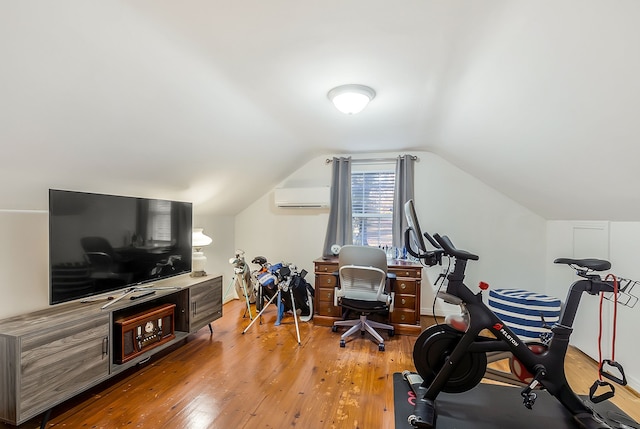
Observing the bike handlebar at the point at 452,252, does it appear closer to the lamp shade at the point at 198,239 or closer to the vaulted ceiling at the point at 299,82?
the vaulted ceiling at the point at 299,82

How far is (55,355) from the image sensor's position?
5.91 ft

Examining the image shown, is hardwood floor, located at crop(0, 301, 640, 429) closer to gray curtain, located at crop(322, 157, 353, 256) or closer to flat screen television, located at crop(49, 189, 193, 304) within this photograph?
flat screen television, located at crop(49, 189, 193, 304)

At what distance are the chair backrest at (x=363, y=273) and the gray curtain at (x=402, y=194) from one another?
3.32ft

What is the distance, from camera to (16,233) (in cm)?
206

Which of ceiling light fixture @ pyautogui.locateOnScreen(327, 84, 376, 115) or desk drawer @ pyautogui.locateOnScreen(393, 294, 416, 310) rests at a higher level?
ceiling light fixture @ pyautogui.locateOnScreen(327, 84, 376, 115)

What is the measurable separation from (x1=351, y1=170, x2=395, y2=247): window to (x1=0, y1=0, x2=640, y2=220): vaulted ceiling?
1.46 metres

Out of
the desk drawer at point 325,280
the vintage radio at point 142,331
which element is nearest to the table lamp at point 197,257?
the vintage radio at point 142,331

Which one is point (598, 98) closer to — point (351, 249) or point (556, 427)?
point (556, 427)

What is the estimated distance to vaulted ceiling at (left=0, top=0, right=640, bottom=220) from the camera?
1268mm

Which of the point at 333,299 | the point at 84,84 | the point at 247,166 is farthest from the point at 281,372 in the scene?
the point at 84,84

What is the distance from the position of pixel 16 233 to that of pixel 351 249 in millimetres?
2673

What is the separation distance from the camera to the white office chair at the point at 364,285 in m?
3.05

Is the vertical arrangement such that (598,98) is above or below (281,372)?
above

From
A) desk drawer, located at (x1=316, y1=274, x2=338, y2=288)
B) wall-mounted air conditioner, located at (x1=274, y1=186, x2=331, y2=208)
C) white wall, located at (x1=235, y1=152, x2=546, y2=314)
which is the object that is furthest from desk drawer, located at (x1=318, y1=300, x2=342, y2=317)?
wall-mounted air conditioner, located at (x1=274, y1=186, x2=331, y2=208)
